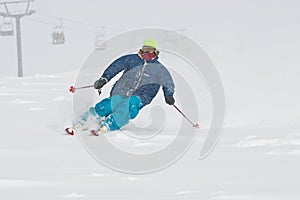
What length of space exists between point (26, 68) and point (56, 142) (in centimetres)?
9161

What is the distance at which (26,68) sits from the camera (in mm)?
94938

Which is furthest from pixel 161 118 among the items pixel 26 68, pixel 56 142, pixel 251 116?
pixel 26 68

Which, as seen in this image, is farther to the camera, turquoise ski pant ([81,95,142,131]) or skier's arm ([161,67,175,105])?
skier's arm ([161,67,175,105])

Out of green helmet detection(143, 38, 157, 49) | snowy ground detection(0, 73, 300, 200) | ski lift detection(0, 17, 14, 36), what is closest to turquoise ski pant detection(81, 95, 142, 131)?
snowy ground detection(0, 73, 300, 200)

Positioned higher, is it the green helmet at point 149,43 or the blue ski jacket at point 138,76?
the green helmet at point 149,43

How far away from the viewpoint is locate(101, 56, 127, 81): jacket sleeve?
24.2 ft

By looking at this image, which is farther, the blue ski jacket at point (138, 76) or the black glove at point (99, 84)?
the blue ski jacket at point (138, 76)

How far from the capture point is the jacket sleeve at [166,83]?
23.7ft

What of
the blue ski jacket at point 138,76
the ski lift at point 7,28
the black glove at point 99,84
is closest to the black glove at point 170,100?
the blue ski jacket at point 138,76

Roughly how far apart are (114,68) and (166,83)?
0.74 meters

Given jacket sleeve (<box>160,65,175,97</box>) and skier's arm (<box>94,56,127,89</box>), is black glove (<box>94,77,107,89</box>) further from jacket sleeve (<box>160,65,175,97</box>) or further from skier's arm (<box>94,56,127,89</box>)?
jacket sleeve (<box>160,65,175,97</box>)

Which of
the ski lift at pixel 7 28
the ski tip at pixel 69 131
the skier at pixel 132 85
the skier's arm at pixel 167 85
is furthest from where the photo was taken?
the ski lift at pixel 7 28

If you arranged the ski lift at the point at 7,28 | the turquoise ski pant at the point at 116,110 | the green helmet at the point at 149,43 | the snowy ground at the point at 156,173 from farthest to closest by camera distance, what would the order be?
1. the ski lift at the point at 7,28
2. the green helmet at the point at 149,43
3. the turquoise ski pant at the point at 116,110
4. the snowy ground at the point at 156,173

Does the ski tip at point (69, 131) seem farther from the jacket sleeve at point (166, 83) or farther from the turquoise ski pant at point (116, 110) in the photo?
the jacket sleeve at point (166, 83)
